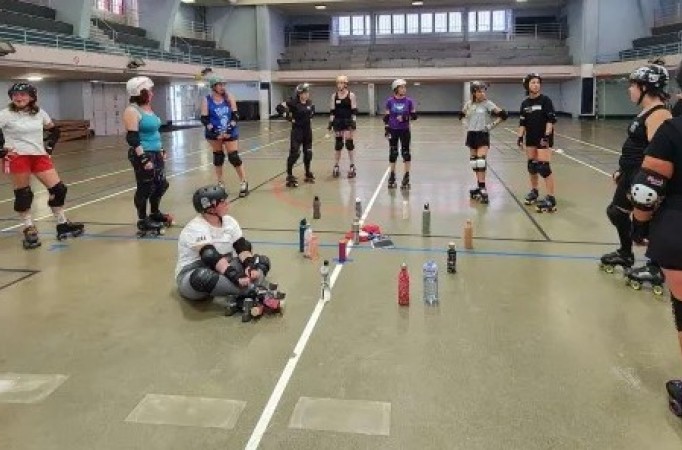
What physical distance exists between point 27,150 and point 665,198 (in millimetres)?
6109

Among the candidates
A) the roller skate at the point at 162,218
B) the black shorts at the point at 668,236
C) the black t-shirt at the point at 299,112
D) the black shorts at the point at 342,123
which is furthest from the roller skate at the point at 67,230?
the black shorts at the point at 668,236

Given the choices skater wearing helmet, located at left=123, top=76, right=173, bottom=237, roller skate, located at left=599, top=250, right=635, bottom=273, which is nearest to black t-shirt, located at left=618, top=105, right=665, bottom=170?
roller skate, located at left=599, top=250, right=635, bottom=273

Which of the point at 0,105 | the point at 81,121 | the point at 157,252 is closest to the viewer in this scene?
the point at 157,252

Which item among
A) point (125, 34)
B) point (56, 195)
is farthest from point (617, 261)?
point (125, 34)

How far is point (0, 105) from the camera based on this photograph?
2100 cm

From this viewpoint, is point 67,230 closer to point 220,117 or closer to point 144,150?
point 144,150

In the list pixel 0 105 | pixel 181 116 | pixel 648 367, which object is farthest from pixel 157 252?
pixel 181 116

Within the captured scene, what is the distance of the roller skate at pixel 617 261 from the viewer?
16.8 ft

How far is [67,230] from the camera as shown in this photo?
6.55m

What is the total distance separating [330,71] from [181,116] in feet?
33.8

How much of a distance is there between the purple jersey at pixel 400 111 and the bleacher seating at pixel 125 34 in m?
20.1

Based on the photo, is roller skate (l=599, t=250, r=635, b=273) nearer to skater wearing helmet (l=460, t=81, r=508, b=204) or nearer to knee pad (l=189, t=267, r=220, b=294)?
skater wearing helmet (l=460, t=81, r=508, b=204)

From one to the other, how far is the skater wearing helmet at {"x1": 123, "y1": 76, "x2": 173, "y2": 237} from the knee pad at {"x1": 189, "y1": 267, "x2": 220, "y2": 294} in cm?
260

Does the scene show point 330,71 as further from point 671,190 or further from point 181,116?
point 671,190
